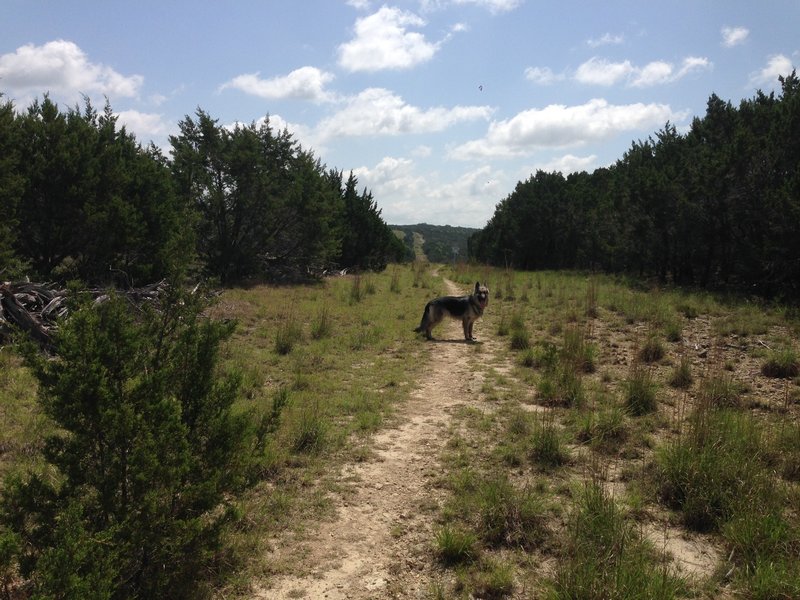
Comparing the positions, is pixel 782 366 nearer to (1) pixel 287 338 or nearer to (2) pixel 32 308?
(1) pixel 287 338

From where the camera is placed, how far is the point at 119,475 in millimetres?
2842

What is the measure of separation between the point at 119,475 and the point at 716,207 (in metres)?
22.3

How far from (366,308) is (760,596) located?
12.9 metres

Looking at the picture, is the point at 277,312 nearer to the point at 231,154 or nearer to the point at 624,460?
the point at 231,154

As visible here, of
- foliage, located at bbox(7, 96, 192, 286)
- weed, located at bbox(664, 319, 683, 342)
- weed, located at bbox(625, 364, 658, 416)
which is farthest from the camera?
foliage, located at bbox(7, 96, 192, 286)

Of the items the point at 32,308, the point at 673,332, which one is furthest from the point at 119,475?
the point at 673,332

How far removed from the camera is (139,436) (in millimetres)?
2791

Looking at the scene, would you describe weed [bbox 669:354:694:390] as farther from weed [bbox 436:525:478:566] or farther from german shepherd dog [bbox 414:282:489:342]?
weed [bbox 436:525:478:566]

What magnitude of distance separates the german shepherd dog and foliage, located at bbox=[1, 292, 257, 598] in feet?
27.1

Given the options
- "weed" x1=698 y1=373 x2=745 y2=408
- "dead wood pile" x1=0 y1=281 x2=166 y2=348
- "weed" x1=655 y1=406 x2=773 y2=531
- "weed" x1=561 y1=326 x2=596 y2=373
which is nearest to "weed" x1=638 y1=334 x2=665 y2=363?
"weed" x1=561 y1=326 x2=596 y2=373

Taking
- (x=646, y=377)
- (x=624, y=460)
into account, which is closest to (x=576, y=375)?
(x=646, y=377)

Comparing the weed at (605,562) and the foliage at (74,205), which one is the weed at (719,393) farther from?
the foliage at (74,205)

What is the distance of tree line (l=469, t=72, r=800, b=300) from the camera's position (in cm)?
1617

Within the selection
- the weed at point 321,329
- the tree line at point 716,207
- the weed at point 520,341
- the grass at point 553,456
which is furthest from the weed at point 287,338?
the tree line at point 716,207
